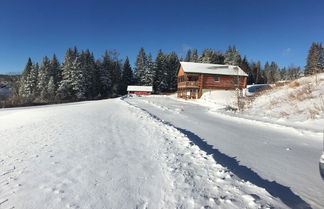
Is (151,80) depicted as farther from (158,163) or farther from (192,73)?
(158,163)

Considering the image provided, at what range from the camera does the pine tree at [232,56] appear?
2366 inches

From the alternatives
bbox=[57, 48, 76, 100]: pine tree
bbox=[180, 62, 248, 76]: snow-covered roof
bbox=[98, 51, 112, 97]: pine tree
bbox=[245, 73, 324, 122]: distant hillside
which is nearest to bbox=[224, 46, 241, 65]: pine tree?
bbox=[180, 62, 248, 76]: snow-covered roof

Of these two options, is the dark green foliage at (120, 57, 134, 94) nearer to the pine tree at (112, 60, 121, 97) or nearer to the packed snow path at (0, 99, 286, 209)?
the pine tree at (112, 60, 121, 97)

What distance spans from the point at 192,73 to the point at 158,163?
30199mm

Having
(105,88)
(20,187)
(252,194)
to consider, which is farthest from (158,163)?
(105,88)

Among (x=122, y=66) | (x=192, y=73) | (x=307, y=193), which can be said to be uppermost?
(x=122, y=66)

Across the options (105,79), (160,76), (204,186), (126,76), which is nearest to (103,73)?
(105,79)

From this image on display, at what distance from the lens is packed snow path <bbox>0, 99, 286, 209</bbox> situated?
3.20 metres

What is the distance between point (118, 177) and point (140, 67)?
198 ft

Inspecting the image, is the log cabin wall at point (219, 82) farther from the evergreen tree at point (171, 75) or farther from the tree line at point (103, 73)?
the evergreen tree at point (171, 75)

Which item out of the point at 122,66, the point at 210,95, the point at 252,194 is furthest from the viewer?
the point at 122,66

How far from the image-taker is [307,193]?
3.50m

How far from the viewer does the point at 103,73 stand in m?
57.0

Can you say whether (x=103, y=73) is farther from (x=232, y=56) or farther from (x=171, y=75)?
(x=232, y=56)
